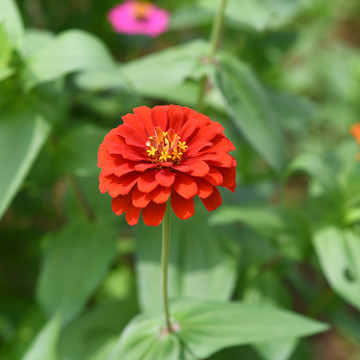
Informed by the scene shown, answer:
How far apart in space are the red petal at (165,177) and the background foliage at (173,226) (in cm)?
27

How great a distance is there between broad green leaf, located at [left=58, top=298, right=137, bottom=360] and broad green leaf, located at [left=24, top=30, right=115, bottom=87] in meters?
0.46

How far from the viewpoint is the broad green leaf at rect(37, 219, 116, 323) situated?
0.85m

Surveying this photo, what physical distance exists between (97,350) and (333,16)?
71.4 inches

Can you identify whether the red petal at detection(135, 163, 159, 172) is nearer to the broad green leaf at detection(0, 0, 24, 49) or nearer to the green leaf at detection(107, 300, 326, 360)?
the green leaf at detection(107, 300, 326, 360)

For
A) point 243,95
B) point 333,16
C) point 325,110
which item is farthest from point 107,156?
point 333,16

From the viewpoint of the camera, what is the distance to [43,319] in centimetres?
100

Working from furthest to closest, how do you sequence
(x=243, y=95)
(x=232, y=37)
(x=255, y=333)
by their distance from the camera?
(x=232, y=37) → (x=243, y=95) → (x=255, y=333)

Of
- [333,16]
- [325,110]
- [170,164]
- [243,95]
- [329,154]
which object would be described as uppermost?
[170,164]

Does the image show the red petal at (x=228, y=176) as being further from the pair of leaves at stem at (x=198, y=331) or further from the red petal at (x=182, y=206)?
the pair of leaves at stem at (x=198, y=331)

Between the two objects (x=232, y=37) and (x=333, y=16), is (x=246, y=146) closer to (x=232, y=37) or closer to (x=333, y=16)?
(x=232, y=37)

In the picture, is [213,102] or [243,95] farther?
[213,102]

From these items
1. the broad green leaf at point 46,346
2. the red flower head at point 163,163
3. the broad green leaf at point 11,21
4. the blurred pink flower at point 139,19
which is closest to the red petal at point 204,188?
the red flower head at point 163,163

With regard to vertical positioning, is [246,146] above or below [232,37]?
below

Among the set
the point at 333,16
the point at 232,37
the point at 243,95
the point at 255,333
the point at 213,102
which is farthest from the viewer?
the point at 333,16
